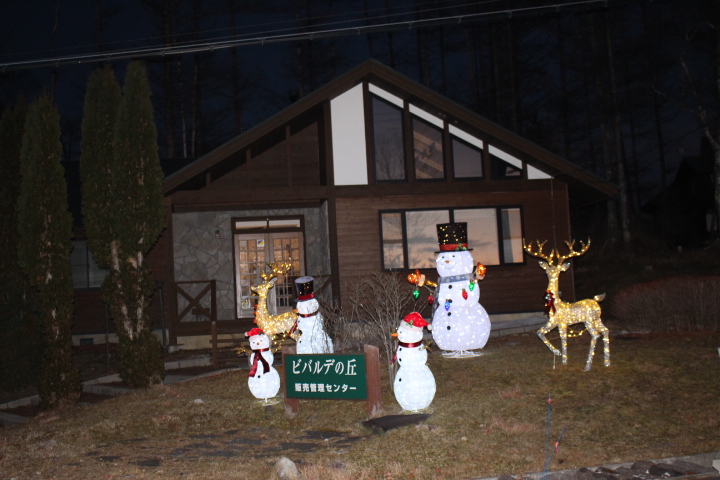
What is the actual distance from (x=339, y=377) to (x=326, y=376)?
18 cm

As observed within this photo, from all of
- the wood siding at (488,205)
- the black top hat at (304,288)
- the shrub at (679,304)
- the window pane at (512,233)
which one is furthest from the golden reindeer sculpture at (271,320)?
the window pane at (512,233)

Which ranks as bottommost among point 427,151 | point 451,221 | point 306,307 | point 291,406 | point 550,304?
→ point 291,406

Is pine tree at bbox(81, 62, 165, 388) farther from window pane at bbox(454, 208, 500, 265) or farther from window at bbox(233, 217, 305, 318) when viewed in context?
window pane at bbox(454, 208, 500, 265)

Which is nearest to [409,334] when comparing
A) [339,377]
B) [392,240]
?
[339,377]

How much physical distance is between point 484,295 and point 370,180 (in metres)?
3.57

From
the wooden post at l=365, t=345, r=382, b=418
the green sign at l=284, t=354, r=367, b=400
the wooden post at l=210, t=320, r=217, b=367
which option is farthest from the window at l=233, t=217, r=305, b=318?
the wooden post at l=365, t=345, r=382, b=418

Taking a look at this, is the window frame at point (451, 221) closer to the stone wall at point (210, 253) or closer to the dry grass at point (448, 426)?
the stone wall at point (210, 253)

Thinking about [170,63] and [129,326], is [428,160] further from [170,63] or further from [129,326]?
[170,63]

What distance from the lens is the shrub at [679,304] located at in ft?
37.1

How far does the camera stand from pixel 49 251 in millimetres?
11055

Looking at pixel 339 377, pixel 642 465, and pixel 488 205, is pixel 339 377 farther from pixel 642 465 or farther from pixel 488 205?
pixel 488 205

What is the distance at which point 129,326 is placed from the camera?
1116 cm

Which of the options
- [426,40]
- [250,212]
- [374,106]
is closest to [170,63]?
[426,40]

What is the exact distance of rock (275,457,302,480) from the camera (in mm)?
5617
